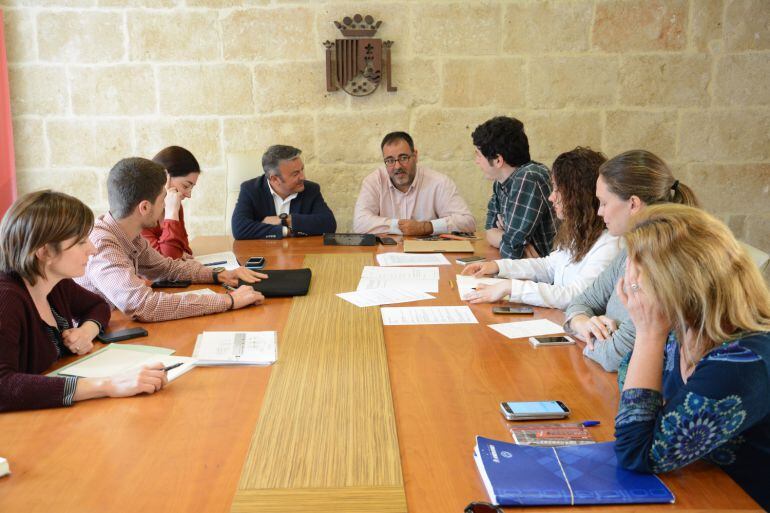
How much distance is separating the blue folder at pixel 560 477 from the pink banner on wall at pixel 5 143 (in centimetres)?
425

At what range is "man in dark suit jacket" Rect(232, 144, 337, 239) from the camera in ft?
12.9

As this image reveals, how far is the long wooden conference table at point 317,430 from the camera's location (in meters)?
1.25

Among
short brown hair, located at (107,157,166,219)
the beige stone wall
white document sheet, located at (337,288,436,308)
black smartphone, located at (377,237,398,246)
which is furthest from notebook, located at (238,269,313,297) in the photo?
the beige stone wall

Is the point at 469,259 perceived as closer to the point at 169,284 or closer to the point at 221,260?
the point at 221,260

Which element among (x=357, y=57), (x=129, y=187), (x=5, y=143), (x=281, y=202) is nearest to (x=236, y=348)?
(x=129, y=187)

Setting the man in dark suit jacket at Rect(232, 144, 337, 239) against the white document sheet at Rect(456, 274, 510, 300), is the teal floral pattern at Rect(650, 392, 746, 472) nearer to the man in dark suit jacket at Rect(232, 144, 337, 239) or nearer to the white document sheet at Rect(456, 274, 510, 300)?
the white document sheet at Rect(456, 274, 510, 300)

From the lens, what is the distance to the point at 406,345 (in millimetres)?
2064

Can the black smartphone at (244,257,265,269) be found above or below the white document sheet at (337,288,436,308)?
above

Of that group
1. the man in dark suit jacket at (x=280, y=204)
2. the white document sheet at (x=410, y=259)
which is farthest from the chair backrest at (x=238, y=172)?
the white document sheet at (x=410, y=259)

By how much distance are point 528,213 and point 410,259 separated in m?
0.60

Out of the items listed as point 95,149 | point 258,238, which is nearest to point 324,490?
point 258,238

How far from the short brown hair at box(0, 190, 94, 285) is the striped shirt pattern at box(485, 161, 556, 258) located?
2002mm

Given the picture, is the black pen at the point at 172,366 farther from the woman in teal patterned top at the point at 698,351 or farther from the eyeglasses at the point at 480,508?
the woman in teal patterned top at the point at 698,351

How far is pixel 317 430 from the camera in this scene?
4.94 feet
